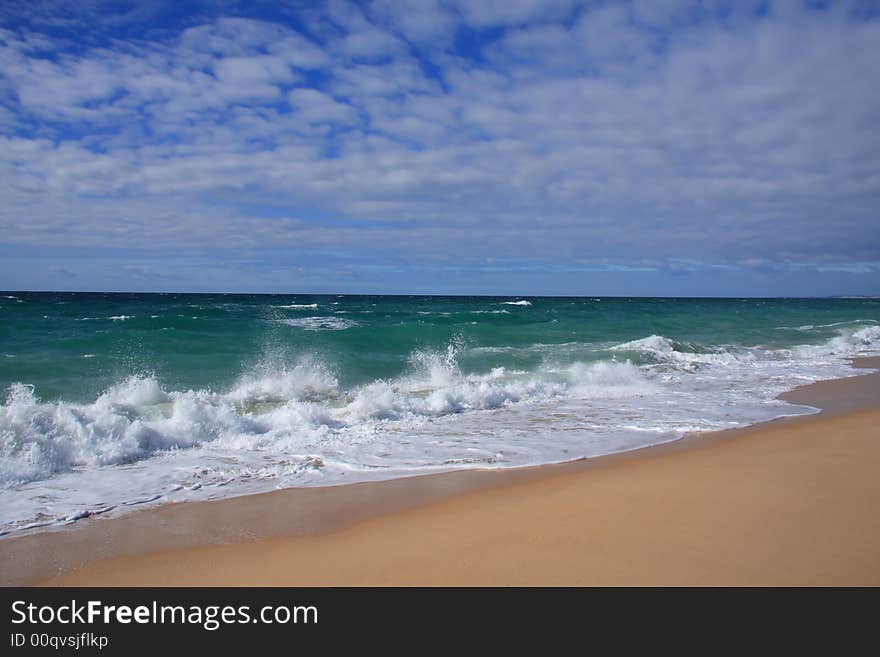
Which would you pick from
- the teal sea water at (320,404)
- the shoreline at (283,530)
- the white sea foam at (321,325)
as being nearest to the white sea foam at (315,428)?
the teal sea water at (320,404)

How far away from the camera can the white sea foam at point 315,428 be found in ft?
18.6

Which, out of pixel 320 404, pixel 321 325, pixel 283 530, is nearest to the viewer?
pixel 283 530

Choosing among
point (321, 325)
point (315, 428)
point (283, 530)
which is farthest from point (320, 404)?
point (321, 325)

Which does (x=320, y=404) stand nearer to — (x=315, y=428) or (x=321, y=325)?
(x=315, y=428)

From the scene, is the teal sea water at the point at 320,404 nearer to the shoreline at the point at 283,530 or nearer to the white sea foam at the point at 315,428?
the white sea foam at the point at 315,428

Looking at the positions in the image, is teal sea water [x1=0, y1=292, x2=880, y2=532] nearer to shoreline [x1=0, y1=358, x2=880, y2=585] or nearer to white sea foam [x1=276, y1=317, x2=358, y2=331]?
shoreline [x1=0, y1=358, x2=880, y2=585]

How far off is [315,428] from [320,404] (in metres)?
2.31

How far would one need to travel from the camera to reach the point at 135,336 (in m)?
17.0

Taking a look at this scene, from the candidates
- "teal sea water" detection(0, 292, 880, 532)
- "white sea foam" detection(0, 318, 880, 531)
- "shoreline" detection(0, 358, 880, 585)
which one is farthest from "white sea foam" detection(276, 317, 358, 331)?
"shoreline" detection(0, 358, 880, 585)

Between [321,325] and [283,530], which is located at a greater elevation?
[321,325]

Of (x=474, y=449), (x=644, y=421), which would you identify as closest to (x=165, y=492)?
(x=474, y=449)

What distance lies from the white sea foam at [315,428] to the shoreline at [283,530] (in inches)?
15.5

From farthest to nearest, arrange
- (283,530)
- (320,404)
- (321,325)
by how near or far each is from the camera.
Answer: (321,325)
(320,404)
(283,530)

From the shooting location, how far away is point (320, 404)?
10164mm
